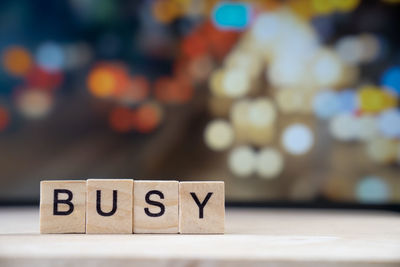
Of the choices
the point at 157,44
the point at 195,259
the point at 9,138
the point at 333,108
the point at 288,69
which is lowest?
the point at 195,259

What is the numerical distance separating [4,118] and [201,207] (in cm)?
122

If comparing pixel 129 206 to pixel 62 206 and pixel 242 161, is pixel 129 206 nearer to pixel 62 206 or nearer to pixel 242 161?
pixel 62 206

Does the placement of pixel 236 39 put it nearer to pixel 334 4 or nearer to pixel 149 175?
pixel 334 4

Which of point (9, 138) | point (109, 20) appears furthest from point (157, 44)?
point (9, 138)

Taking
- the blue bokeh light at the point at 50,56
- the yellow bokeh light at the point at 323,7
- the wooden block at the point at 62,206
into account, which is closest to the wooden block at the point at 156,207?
the wooden block at the point at 62,206

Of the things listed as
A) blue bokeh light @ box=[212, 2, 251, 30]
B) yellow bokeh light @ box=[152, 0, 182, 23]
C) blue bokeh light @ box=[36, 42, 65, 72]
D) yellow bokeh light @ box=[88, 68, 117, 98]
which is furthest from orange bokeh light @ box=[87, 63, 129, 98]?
blue bokeh light @ box=[212, 2, 251, 30]

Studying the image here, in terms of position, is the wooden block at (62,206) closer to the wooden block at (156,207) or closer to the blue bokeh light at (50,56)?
the wooden block at (156,207)

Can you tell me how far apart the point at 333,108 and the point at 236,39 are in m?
0.48

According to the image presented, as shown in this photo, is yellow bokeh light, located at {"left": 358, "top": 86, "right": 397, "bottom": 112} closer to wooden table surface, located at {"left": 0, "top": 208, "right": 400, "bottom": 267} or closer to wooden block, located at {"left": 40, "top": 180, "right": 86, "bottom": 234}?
wooden table surface, located at {"left": 0, "top": 208, "right": 400, "bottom": 267}

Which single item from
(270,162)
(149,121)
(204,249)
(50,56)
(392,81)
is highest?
(50,56)

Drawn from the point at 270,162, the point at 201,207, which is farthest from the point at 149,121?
the point at 201,207

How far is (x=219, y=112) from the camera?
5.67 feet

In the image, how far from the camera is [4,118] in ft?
5.64

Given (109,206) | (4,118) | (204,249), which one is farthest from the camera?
(4,118)
